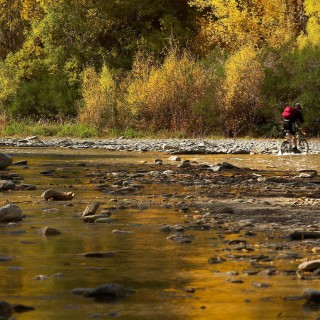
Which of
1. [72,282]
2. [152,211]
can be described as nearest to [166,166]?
[152,211]

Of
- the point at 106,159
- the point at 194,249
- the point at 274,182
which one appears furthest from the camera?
the point at 106,159

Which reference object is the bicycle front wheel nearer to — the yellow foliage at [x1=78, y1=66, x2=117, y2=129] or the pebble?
the pebble

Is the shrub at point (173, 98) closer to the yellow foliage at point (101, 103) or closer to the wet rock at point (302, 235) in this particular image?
the yellow foliage at point (101, 103)

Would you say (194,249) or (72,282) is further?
(194,249)

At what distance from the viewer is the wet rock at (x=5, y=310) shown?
18.8 ft

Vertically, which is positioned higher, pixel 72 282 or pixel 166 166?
pixel 72 282

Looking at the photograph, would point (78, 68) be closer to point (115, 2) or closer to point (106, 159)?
point (115, 2)

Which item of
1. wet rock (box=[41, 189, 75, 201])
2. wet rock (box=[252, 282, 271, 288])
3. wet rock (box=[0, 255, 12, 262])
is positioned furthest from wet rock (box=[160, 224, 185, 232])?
wet rock (box=[41, 189, 75, 201])

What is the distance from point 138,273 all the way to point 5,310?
5.72ft

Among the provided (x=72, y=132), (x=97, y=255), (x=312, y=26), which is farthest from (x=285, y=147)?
(x=97, y=255)

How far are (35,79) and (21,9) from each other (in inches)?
183

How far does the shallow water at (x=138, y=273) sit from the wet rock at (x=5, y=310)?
52 millimetres

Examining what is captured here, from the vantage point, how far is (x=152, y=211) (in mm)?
12352

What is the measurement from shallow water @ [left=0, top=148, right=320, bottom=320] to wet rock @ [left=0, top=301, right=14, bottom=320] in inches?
2.0
